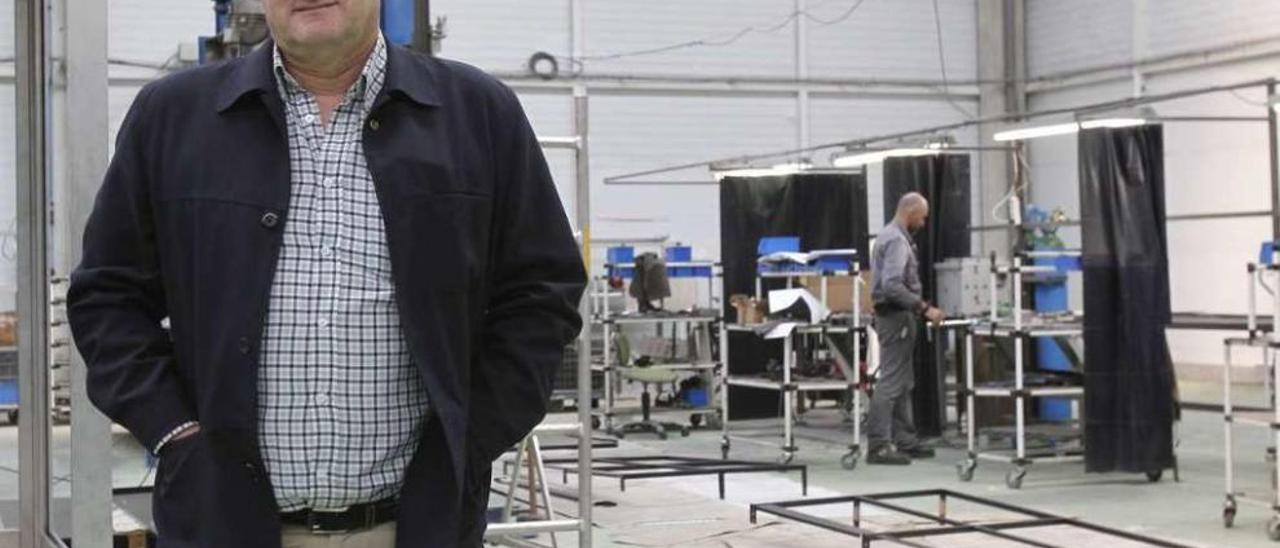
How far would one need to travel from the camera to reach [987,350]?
13055mm

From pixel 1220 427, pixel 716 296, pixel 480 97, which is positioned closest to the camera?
pixel 480 97

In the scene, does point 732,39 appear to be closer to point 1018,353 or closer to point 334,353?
point 1018,353

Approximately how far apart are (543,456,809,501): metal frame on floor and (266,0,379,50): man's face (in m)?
7.69

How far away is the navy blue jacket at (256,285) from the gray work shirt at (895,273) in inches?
383

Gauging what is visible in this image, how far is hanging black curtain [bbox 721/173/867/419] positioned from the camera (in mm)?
15086

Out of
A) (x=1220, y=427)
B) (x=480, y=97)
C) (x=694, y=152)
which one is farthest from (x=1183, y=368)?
(x=480, y=97)

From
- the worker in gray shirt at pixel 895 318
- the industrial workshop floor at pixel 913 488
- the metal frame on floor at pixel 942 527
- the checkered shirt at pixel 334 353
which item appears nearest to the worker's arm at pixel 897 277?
the worker in gray shirt at pixel 895 318

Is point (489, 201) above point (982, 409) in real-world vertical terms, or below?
above

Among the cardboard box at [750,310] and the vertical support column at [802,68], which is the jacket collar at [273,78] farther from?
the vertical support column at [802,68]

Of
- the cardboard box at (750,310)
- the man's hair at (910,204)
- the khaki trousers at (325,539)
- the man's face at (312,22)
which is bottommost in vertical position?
the khaki trousers at (325,539)

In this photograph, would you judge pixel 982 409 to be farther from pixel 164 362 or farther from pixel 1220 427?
pixel 164 362

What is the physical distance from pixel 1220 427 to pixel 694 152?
24.9 ft

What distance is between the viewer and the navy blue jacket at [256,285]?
2107mm

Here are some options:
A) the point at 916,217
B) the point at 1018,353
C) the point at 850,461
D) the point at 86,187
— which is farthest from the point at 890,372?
the point at 86,187
